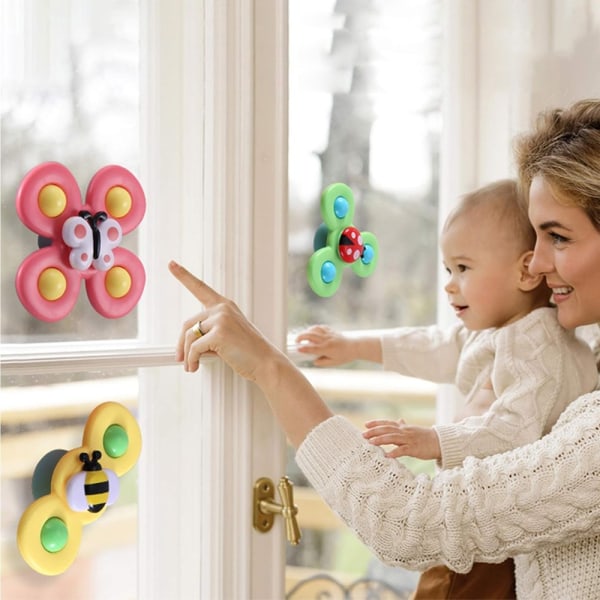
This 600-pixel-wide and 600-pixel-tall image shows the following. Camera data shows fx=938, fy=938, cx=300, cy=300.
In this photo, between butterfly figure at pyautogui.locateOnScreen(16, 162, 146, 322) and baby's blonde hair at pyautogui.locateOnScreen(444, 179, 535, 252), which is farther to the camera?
baby's blonde hair at pyautogui.locateOnScreen(444, 179, 535, 252)

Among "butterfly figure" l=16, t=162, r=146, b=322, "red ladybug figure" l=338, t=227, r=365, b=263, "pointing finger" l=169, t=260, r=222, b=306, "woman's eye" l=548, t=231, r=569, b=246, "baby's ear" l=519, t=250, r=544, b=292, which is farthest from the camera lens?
"red ladybug figure" l=338, t=227, r=365, b=263

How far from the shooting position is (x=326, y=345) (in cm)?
166

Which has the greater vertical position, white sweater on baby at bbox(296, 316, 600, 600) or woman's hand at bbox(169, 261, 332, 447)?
woman's hand at bbox(169, 261, 332, 447)

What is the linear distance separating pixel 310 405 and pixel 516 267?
1.58 ft

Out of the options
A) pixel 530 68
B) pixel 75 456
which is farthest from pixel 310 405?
pixel 530 68

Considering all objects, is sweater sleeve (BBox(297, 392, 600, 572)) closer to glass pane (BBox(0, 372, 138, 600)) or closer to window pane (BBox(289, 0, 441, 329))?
glass pane (BBox(0, 372, 138, 600))

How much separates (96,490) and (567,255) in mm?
763

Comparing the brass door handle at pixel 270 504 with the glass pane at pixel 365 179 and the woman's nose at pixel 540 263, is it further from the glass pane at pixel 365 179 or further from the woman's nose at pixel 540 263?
the woman's nose at pixel 540 263

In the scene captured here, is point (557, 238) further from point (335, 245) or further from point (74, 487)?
point (74, 487)

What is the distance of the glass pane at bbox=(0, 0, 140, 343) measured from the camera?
3.96 ft

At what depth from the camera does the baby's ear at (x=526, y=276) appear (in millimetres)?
1592

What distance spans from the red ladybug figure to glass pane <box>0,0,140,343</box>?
1.47 ft

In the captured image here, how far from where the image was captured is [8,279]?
3.95 ft

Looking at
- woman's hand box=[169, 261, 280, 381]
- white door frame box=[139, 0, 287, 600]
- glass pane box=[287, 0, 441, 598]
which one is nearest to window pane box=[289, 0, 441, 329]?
glass pane box=[287, 0, 441, 598]
